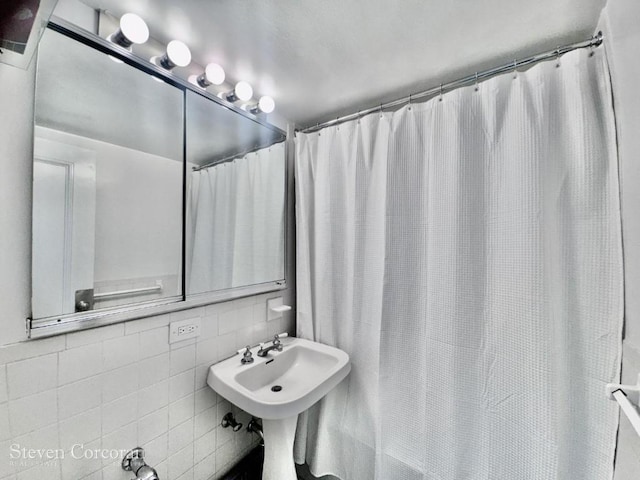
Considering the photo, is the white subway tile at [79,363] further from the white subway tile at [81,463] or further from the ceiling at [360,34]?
the ceiling at [360,34]

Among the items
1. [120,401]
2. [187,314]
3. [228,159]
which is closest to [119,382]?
[120,401]

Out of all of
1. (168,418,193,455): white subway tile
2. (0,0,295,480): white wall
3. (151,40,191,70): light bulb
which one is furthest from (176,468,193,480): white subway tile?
(151,40,191,70): light bulb

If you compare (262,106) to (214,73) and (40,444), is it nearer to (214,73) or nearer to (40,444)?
(214,73)

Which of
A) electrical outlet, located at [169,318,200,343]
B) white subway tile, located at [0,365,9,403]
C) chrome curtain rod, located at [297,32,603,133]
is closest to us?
white subway tile, located at [0,365,9,403]

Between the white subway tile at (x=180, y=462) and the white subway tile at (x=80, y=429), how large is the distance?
0.35 meters

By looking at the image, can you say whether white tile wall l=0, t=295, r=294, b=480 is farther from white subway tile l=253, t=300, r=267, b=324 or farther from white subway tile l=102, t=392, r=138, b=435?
white subway tile l=253, t=300, r=267, b=324

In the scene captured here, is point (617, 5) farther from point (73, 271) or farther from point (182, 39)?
point (73, 271)

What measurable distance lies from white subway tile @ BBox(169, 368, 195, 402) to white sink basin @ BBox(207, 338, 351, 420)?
0.26 ft

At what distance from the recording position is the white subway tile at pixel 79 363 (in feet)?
2.65

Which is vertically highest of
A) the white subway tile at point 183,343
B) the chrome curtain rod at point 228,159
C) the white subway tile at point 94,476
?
the chrome curtain rod at point 228,159

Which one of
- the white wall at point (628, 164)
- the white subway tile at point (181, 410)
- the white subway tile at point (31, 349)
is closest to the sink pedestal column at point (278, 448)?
the white subway tile at point (181, 410)

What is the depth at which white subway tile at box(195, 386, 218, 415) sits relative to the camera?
1.16 meters

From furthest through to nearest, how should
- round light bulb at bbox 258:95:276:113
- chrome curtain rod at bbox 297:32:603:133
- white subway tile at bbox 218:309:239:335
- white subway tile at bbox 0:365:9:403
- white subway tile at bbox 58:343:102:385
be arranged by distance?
1. round light bulb at bbox 258:95:276:113
2. white subway tile at bbox 218:309:239:335
3. chrome curtain rod at bbox 297:32:603:133
4. white subway tile at bbox 58:343:102:385
5. white subway tile at bbox 0:365:9:403

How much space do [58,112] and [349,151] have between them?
1236 mm
